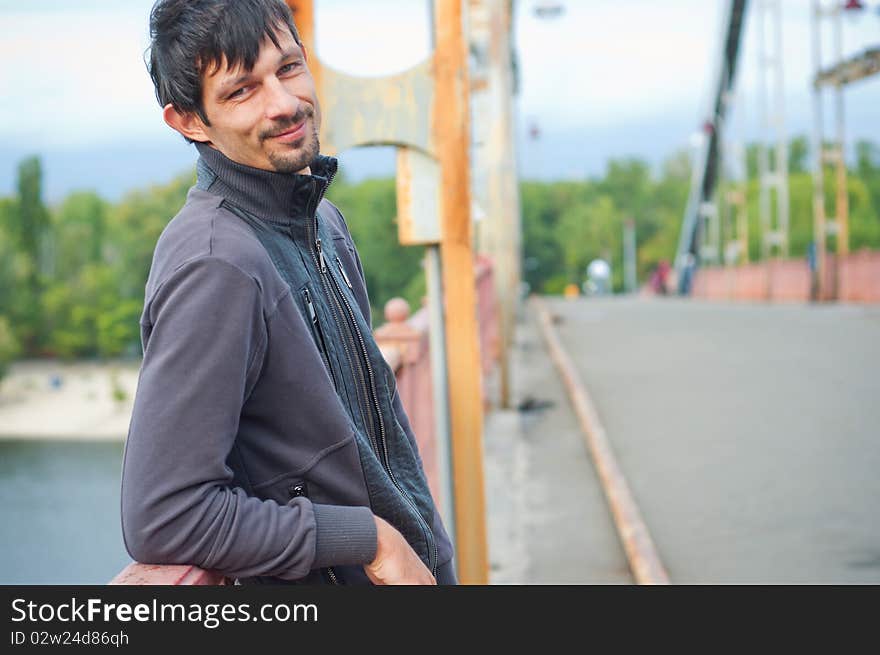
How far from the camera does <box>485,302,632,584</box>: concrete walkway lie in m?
6.00

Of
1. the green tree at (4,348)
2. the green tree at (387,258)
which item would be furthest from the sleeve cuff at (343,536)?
the green tree at (4,348)

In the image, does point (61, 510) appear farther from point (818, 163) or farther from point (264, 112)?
point (264, 112)

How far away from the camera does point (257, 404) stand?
164cm

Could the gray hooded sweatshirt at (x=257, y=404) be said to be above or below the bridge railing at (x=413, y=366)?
above

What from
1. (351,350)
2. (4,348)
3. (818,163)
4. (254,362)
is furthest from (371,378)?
(4,348)

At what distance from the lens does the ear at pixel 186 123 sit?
1.72m

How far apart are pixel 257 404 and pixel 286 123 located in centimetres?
42

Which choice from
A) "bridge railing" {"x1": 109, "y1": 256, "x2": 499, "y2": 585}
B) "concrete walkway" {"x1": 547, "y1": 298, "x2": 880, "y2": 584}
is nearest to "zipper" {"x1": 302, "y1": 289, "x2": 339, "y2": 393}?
"bridge railing" {"x1": 109, "y1": 256, "x2": 499, "y2": 585}

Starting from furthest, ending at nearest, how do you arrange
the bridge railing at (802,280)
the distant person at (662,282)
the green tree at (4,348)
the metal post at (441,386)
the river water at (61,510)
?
the green tree at (4,348)
the distant person at (662,282)
the river water at (61,510)
the bridge railing at (802,280)
the metal post at (441,386)

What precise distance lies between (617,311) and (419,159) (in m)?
20.5

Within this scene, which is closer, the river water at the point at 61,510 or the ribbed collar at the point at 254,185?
the ribbed collar at the point at 254,185

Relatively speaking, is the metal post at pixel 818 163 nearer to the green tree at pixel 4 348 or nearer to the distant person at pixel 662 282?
the distant person at pixel 662 282

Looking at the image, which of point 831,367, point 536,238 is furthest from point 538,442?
point 536,238

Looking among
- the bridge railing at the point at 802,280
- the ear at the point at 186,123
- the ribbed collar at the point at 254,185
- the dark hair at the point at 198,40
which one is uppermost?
the dark hair at the point at 198,40
